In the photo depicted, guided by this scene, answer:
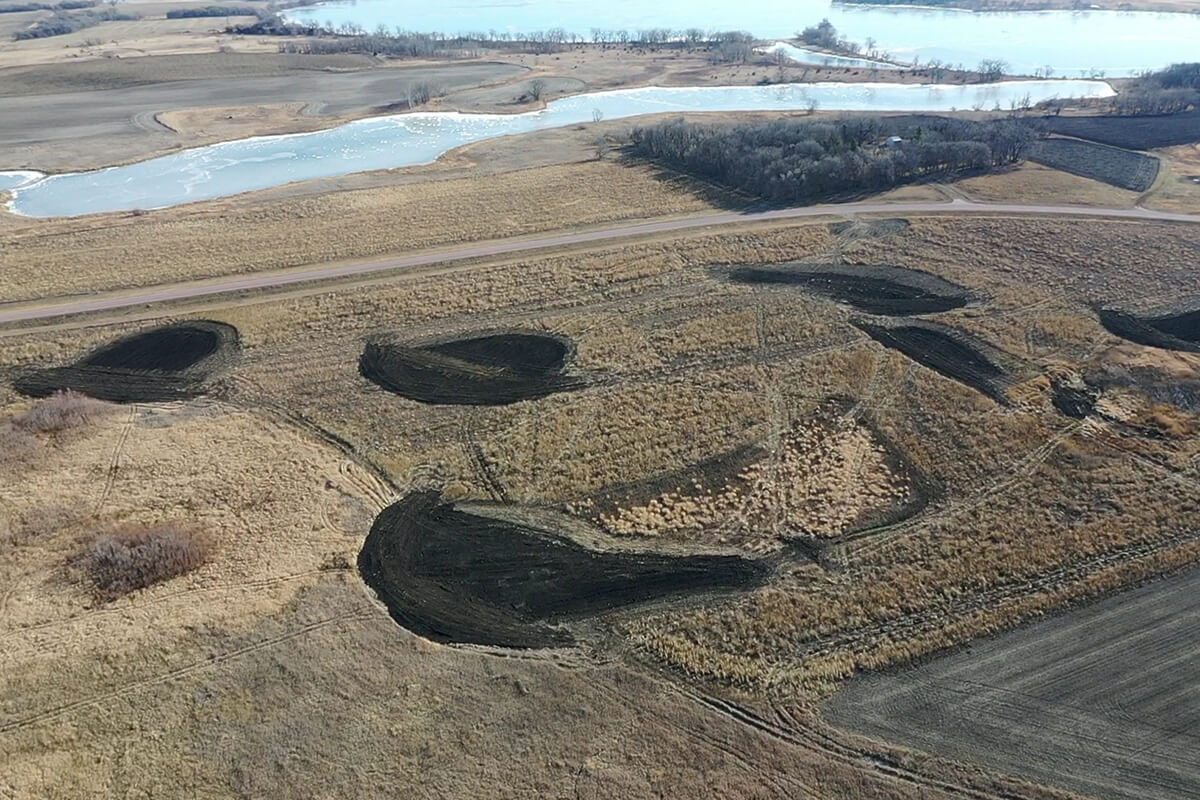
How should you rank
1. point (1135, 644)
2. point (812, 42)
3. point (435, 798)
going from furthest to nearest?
1. point (812, 42)
2. point (1135, 644)
3. point (435, 798)

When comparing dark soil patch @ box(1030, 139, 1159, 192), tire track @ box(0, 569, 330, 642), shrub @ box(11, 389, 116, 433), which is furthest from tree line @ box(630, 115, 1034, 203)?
shrub @ box(11, 389, 116, 433)

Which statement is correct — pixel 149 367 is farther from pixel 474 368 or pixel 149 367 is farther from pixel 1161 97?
pixel 1161 97

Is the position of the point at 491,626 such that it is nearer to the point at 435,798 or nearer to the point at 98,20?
the point at 435,798

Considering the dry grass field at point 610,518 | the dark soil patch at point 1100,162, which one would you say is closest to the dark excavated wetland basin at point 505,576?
the dry grass field at point 610,518

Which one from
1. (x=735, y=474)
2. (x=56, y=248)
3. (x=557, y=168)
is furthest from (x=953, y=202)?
(x=56, y=248)

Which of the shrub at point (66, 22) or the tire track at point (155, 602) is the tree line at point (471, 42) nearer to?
the shrub at point (66, 22)

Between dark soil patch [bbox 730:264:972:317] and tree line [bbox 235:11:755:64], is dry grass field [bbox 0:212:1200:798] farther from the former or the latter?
tree line [bbox 235:11:755:64]
